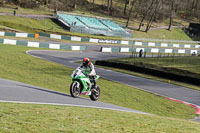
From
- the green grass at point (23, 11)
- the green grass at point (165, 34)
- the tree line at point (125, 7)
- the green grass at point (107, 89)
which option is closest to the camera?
the green grass at point (107, 89)

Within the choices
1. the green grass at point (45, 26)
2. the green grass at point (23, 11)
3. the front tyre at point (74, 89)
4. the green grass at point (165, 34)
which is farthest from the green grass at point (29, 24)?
the front tyre at point (74, 89)

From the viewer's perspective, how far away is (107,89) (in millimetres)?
22797

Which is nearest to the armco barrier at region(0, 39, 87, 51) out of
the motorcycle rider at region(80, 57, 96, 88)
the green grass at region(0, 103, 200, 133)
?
the motorcycle rider at region(80, 57, 96, 88)

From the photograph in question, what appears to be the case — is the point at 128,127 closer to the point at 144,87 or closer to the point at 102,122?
the point at 102,122

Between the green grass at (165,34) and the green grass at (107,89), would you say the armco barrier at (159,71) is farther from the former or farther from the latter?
the green grass at (165,34)

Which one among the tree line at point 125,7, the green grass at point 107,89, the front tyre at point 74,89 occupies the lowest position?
the green grass at point 107,89

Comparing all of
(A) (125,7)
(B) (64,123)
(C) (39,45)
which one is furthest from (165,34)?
(B) (64,123)

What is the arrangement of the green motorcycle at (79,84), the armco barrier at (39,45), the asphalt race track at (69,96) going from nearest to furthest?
the asphalt race track at (69,96) < the green motorcycle at (79,84) < the armco barrier at (39,45)

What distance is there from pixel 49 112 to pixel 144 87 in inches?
679

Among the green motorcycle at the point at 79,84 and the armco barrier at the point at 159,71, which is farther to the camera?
the armco barrier at the point at 159,71

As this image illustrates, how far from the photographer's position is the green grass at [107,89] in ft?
64.4

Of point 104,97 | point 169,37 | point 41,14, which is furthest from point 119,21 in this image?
point 104,97

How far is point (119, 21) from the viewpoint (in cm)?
9788

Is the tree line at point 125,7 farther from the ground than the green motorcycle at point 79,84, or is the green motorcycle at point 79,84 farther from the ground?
the tree line at point 125,7
